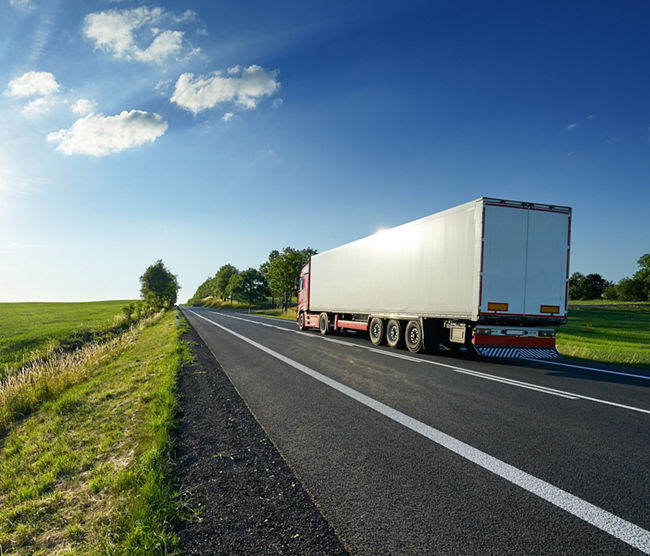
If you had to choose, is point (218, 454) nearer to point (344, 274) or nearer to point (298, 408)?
point (298, 408)

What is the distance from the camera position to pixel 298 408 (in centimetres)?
575

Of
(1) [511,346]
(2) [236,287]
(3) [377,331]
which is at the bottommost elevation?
(3) [377,331]

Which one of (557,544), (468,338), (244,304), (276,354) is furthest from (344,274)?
(244,304)

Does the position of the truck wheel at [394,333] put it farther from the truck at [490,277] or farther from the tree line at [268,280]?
the tree line at [268,280]

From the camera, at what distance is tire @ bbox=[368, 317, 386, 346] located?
1401 centimetres

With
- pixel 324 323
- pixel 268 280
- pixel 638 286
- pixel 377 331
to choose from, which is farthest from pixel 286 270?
pixel 638 286

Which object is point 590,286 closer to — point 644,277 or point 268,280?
point 644,277

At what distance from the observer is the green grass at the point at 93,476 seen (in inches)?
112

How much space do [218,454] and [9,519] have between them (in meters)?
1.74

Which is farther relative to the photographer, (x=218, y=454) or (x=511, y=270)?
(x=511, y=270)

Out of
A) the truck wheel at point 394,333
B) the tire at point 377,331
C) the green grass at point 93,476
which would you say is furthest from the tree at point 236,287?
the green grass at point 93,476

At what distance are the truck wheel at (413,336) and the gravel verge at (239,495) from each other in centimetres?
743

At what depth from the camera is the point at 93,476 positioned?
4074 millimetres

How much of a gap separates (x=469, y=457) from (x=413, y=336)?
28.1ft
